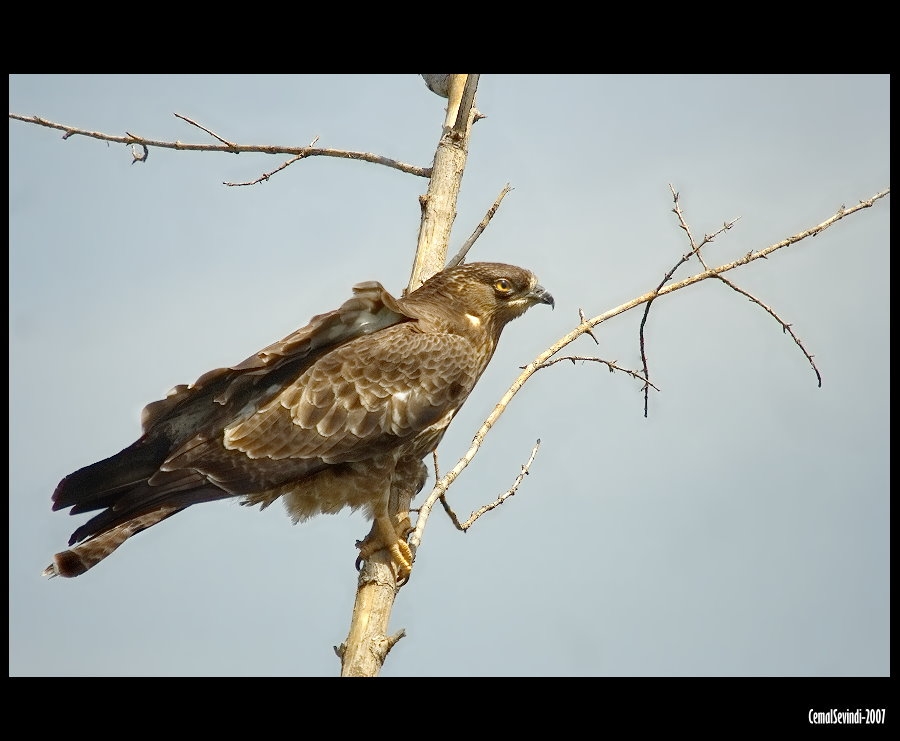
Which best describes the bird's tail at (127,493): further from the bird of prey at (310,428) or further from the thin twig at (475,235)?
the thin twig at (475,235)

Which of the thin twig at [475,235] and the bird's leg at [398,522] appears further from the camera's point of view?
the thin twig at [475,235]

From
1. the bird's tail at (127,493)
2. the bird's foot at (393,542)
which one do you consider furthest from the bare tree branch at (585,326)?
the bird's tail at (127,493)

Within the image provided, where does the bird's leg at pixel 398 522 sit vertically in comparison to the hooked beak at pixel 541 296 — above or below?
below

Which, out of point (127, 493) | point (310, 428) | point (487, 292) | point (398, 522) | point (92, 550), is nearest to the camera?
point (92, 550)

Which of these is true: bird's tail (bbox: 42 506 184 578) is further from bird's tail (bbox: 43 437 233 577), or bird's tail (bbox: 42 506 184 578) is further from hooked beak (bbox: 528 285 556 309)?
hooked beak (bbox: 528 285 556 309)

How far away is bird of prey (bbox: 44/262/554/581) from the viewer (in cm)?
612

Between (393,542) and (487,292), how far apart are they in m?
1.72

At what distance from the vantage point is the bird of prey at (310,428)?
612cm

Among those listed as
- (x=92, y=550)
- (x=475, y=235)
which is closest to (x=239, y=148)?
(x=475, y=235)

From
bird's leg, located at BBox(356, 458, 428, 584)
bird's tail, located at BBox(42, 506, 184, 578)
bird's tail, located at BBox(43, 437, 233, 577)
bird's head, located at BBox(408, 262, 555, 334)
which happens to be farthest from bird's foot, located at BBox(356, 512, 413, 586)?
bird's head, located at BBox(408, 262, 555, 334)

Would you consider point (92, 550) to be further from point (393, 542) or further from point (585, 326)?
point (585, 326)

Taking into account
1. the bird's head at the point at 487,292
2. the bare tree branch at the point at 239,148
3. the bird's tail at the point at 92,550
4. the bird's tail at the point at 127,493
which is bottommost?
the bird's tail at the point at 92,550

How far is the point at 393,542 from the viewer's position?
20.2 ft

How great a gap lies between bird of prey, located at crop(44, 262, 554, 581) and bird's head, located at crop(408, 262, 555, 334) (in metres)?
0.25
